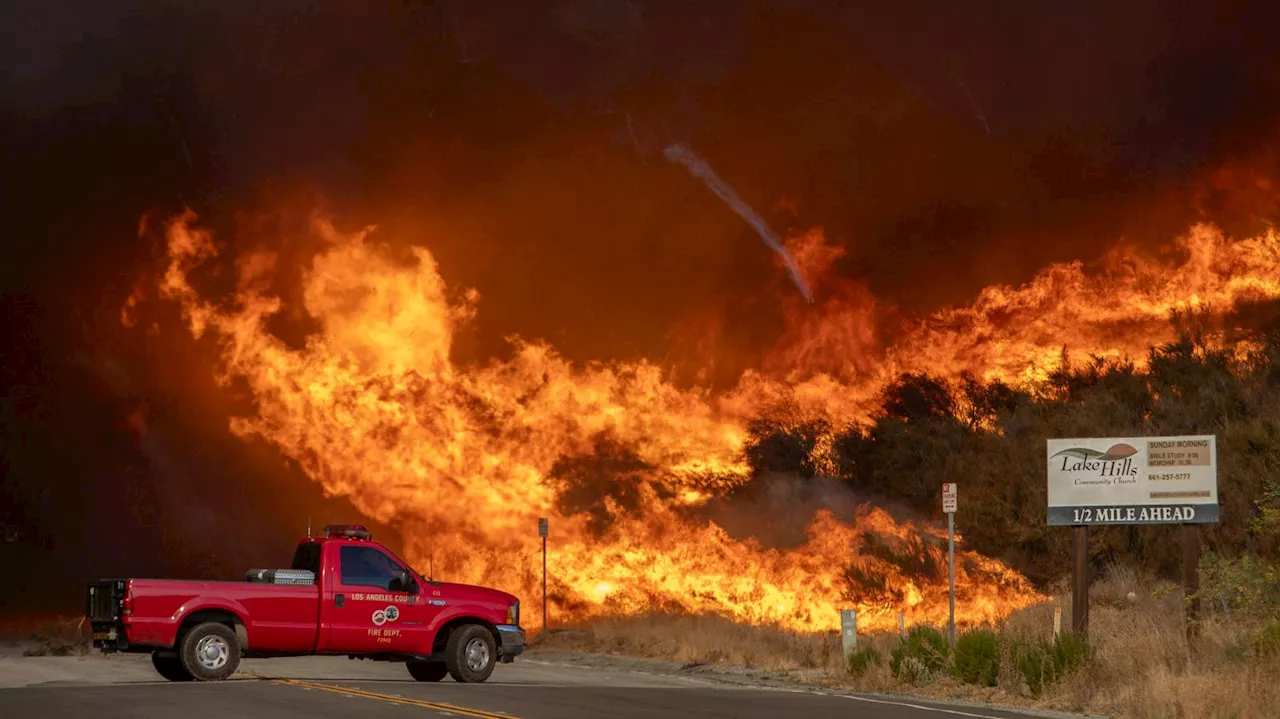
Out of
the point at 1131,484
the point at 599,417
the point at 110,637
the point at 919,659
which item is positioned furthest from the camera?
the point at 599,417

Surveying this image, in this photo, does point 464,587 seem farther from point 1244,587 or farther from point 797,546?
point 797,546

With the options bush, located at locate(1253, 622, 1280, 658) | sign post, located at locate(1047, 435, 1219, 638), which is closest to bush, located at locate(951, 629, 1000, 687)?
sign post, located at locate(1047, 435, 1219, 638)

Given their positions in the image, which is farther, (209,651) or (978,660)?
(978,660)

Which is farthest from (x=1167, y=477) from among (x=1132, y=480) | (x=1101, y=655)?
(x=1101, y=655)

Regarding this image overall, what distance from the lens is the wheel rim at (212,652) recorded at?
74.6ft

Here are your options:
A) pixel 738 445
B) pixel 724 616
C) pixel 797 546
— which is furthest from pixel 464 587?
pixel 738 445

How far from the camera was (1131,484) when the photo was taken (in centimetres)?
2586

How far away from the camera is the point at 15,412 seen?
53.9 meters

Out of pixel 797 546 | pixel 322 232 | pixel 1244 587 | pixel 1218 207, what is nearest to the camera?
pixel 1244 587

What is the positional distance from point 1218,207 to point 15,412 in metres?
44.3

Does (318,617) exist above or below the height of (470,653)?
above

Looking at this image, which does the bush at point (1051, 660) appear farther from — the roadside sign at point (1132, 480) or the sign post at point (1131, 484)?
the roadside sign at point (1132, 480)

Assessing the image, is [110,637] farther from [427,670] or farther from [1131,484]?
[1131,484]

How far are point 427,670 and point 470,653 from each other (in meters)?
1.33
